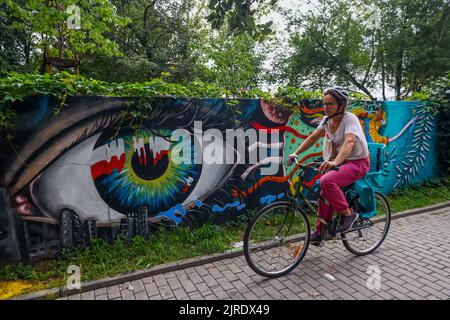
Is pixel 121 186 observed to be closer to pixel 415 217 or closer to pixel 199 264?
pixel 199 264

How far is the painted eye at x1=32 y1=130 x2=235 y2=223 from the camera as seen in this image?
3.59 metres

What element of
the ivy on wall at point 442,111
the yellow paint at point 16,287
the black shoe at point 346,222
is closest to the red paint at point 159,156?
the yellow paint at point 16,287

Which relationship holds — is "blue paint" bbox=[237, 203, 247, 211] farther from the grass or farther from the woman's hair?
the woman's hair

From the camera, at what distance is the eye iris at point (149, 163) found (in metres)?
3.94

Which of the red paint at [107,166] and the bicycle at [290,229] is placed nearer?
the bicycle at [290,229]

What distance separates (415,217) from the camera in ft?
17.1

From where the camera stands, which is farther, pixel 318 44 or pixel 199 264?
pixel 318 44

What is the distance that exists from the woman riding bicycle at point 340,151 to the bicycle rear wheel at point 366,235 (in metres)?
0.44

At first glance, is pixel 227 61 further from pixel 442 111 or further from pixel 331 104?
pixel 331 104

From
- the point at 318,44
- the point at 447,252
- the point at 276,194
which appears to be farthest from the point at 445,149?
the point at 318,44

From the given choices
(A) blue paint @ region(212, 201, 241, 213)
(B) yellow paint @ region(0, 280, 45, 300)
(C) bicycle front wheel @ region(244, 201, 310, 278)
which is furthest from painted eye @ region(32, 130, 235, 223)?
(C) bicycle front wheel @ region(244, 201, 310, 278)

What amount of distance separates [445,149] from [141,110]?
7115 mm

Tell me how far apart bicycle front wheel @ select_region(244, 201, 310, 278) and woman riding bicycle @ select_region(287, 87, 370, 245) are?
16.9 inches

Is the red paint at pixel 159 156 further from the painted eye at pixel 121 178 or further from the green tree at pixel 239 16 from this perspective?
the green tree at pixel 239 16
